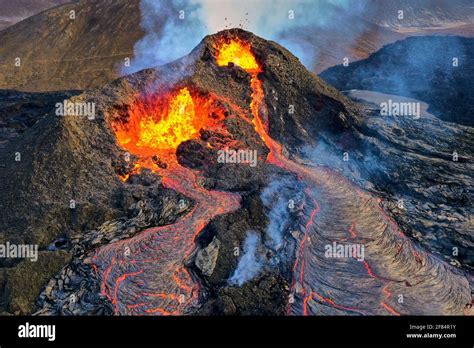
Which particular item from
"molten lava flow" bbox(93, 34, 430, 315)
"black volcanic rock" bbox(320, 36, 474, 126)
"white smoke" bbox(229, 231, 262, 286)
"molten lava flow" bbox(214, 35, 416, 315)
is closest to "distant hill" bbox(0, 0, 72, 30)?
"black volcanic rock" bbox(320, 36, 474, 126)

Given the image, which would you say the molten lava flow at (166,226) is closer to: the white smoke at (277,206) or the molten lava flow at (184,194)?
the molten lava flow at (184,194)

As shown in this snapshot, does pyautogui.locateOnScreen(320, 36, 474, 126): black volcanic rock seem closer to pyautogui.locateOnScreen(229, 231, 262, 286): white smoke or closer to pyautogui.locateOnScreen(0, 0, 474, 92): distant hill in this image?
pyautogui.locateOnScreen(0, 0, 474, 92): distant hill

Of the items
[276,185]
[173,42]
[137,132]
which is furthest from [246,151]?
[173,42]

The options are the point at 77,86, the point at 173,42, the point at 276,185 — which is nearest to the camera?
the point at 276,185

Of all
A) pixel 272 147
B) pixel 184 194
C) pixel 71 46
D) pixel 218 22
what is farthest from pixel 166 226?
pixel 218 22

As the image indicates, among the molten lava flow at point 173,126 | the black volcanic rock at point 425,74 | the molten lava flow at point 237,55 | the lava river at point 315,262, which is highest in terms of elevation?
the black volcanic rock at point 425,74

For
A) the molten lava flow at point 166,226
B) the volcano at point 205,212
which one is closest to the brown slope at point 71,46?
the molten lava flow at point 166,226

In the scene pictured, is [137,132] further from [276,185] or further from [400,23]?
[400,23]
